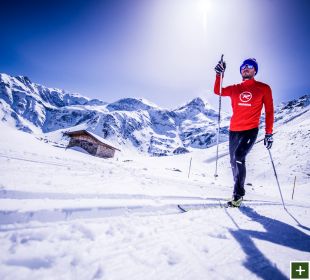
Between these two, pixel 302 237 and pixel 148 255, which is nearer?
pixel 148 255

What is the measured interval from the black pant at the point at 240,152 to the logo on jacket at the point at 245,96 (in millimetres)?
739

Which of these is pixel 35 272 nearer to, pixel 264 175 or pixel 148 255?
pixel 148 255

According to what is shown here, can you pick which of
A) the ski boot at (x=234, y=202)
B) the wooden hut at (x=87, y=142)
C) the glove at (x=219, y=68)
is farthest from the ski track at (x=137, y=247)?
the wooden hut at (x=87, y=142)

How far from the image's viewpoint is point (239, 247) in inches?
82.4

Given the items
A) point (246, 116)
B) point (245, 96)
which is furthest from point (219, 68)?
point (246, 116)

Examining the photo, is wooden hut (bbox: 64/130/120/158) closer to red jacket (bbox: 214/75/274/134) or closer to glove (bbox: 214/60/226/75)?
glove (bbox: 214/60/226/75)

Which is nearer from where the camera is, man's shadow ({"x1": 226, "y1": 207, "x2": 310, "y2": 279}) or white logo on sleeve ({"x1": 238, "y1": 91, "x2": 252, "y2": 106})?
man's shadow ({"x1": 226, "y1": 207, "x2": 310, "y2": 279})

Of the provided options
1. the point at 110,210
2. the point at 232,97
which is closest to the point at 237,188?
the point at 232,97

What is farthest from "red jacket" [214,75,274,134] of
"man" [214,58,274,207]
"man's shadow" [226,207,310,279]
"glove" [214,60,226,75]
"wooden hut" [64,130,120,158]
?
"wooden hut" [64,130,120,158]

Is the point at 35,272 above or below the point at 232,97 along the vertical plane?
below

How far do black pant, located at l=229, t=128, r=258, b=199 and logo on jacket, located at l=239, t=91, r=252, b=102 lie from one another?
739mm

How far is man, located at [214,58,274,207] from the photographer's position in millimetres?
4848

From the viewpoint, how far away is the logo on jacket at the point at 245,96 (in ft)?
16.8

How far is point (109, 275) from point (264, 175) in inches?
1590
